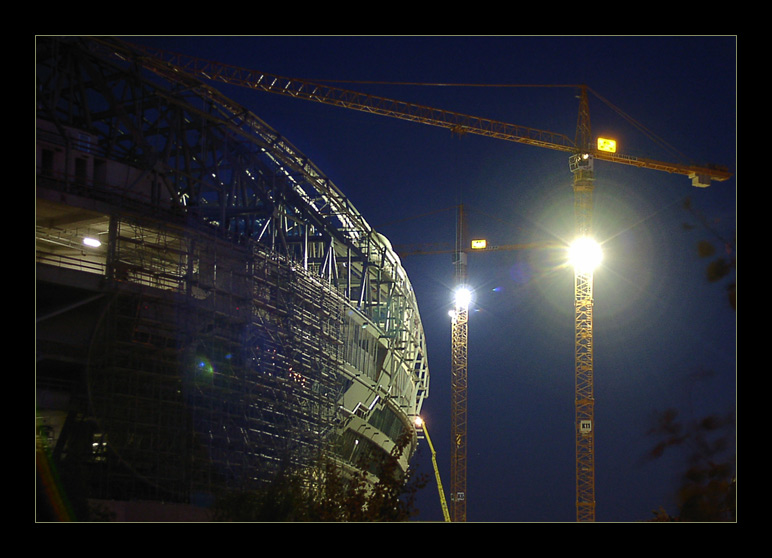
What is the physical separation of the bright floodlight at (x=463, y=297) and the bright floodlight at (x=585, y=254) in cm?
1871

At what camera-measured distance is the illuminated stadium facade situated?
2692 cm

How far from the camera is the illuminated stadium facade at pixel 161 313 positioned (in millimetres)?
26922

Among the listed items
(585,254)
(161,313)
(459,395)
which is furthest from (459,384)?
(161,313)

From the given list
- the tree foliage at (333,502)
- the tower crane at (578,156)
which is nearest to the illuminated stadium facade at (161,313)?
the tree foliage at (333,502)

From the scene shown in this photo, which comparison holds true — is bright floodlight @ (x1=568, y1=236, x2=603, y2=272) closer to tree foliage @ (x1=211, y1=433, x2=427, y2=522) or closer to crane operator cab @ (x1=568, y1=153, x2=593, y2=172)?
crane operator cab @ (x1=568, y1=153, x2=593, y2=172)

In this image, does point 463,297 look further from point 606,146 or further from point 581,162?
point 606,146

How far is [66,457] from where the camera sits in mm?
26391

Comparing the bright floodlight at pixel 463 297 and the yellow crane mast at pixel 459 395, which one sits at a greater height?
the bright floodlight at pixel 463 297

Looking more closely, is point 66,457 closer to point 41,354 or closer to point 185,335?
point 41,354

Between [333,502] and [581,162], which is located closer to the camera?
[333,502]

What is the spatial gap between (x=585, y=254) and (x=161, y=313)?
4542 cm

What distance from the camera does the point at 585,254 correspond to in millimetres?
68688

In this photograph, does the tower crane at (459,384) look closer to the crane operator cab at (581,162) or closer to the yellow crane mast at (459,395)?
the yellow crane mast at (459,395)
